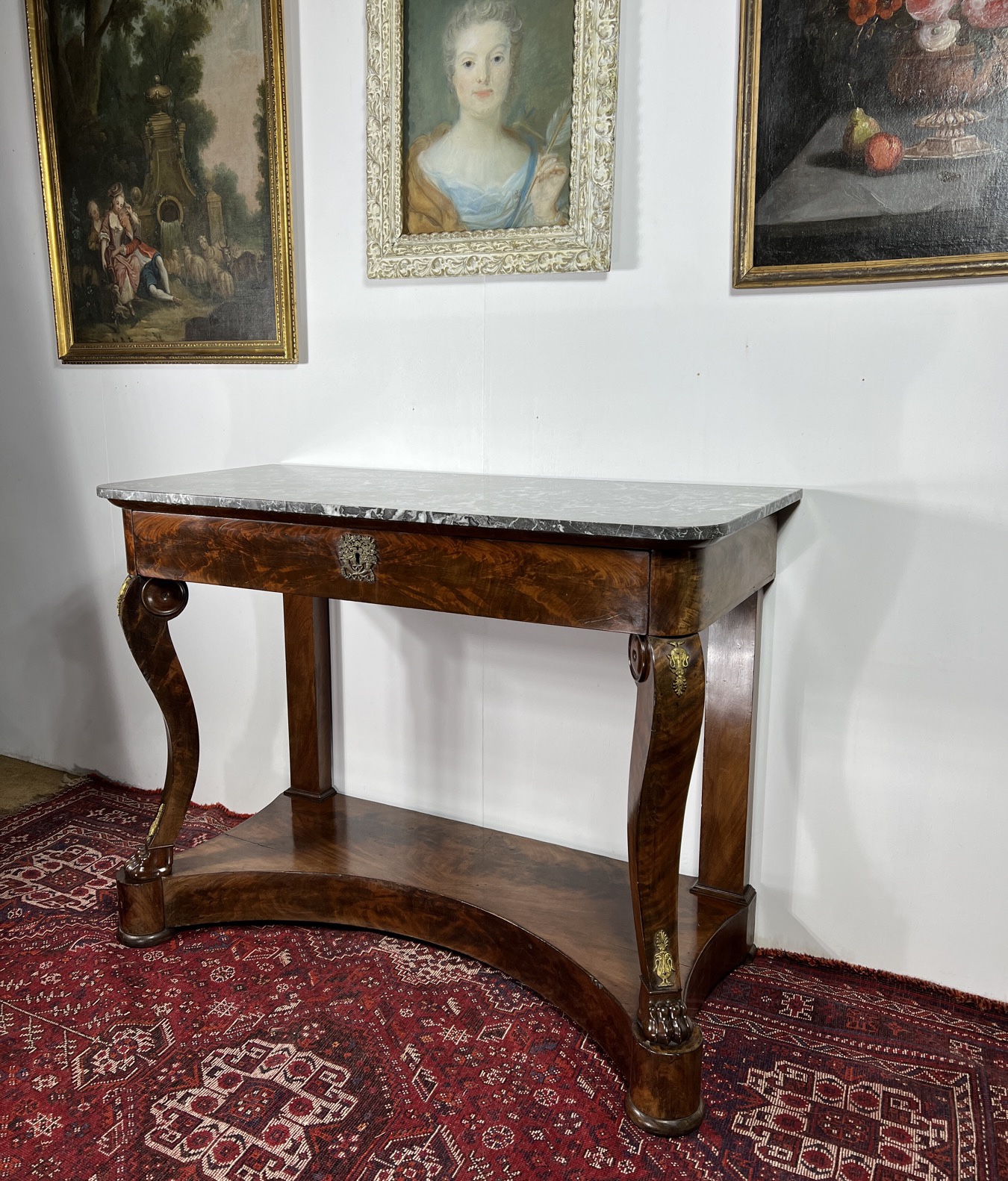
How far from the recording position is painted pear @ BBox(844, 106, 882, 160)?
187 centimetres

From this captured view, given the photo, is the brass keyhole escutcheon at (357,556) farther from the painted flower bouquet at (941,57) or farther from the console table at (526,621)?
the painted flower bouquet at (941,57)

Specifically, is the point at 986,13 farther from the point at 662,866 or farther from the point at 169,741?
the point at 169,741

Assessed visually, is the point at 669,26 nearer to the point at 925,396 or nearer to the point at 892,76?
the point at 892,76

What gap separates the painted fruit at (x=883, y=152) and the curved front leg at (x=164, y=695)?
170 cm

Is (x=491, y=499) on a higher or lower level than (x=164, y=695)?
higher

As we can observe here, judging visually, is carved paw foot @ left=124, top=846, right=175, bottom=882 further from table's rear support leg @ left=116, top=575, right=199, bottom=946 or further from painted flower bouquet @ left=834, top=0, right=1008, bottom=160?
painted flower bouquet @ left=834, top=0, right=1008, bottom=160

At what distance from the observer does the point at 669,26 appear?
6.63ft

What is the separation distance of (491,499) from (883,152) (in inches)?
40.5

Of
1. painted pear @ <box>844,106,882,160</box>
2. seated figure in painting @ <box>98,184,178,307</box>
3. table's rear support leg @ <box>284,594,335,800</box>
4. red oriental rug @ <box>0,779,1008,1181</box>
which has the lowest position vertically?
red oriental rug @ <box>0,779,1008,1181</box>

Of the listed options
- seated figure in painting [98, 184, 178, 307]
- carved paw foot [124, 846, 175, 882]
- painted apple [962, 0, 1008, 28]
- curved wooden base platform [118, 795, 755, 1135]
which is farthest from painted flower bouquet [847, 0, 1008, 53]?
carved paw foot [124, 846, 175, 882]

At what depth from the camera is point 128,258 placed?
9.26 feet

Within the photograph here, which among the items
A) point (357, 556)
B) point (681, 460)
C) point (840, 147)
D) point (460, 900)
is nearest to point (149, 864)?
point (460, 900)

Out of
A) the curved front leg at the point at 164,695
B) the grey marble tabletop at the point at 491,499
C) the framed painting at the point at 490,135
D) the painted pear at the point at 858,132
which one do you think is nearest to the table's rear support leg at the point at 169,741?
the curved front leg at the point at 164,695

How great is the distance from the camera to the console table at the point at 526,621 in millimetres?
1605
